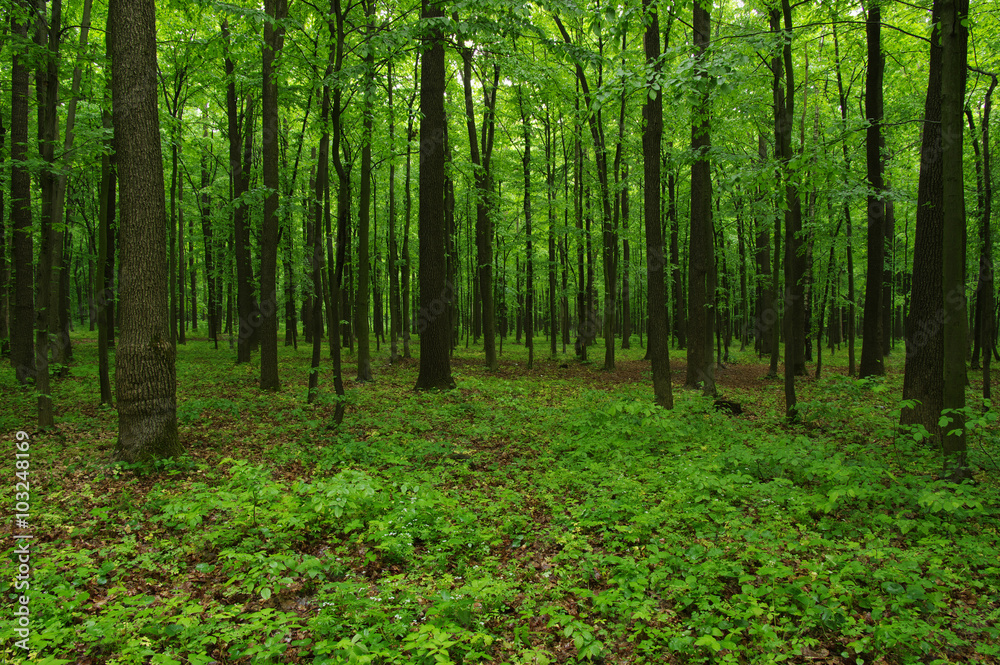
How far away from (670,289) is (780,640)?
35.6m

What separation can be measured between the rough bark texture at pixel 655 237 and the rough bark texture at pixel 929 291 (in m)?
3.65

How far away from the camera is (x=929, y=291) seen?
7160 millimetres

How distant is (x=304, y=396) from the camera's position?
1151 centimetres

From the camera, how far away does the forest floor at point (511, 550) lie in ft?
10.5

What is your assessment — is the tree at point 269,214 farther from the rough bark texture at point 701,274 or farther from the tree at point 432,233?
the rough bark texture at point 701,274

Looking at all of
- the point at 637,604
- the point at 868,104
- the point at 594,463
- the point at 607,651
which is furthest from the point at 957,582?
the point at 868,104

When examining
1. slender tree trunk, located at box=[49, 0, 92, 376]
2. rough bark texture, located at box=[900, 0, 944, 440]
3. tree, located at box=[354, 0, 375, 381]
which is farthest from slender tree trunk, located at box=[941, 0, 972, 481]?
slender tree trunk, located at box=[49, 0, 92, 376]

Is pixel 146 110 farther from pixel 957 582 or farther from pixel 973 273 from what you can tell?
pixel 973 273

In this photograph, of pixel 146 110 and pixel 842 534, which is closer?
pixel 842 534

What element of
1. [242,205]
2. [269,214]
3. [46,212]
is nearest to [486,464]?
[46,212]

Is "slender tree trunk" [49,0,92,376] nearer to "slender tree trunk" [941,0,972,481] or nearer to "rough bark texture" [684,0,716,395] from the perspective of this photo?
"slender tree trunk" [941,0,972,481]

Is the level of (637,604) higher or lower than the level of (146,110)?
lower

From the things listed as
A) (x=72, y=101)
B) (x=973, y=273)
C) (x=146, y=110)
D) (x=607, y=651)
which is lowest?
(x=607, y=651)

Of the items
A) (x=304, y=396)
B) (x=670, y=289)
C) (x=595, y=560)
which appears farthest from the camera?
(x=670, y=289)
